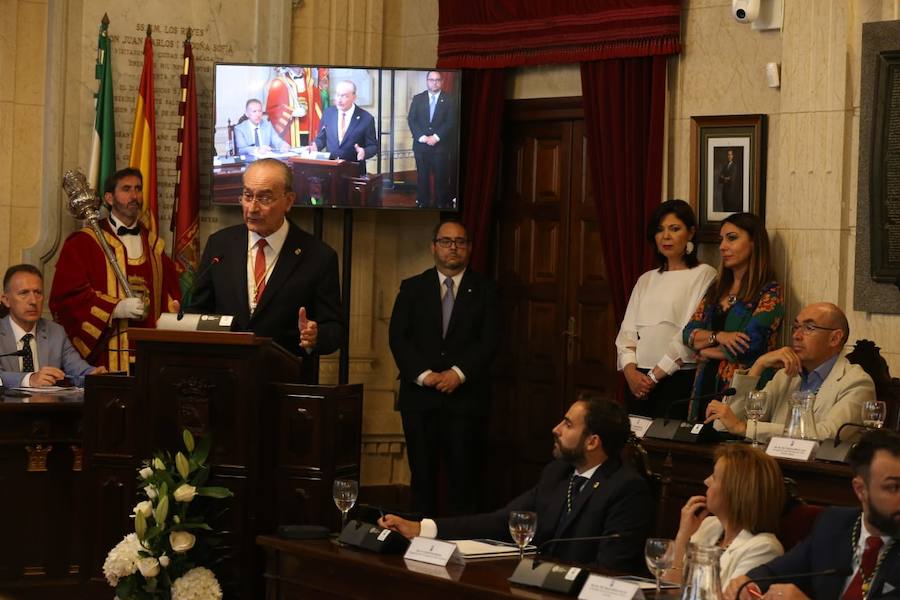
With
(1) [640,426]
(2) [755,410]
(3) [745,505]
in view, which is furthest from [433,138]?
(3) [745,505]

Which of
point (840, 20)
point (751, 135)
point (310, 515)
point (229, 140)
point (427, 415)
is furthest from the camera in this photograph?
point (229, 140)

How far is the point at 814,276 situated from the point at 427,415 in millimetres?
2279

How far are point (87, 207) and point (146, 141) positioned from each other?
863 millimetres

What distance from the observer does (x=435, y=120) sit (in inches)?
332

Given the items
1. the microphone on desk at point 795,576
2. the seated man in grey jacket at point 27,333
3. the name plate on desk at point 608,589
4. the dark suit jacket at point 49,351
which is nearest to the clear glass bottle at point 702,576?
the name plate on desk at point 608,589

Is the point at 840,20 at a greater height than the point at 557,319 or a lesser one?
greater

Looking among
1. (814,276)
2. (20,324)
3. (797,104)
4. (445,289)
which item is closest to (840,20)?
(797,104)

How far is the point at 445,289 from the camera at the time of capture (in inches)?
313

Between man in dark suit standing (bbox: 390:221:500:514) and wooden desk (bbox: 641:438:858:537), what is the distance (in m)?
2.19

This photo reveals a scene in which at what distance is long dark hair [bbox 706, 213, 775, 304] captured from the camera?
6.55 metres

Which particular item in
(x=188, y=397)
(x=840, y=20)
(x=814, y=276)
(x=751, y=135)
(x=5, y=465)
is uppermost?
(x=840, y=20)

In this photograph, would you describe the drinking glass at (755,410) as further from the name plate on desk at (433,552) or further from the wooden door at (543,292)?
the wooden door at (543,292)

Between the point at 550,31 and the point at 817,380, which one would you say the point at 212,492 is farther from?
the point at 550,31

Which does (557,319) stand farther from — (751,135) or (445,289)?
(751,135)
